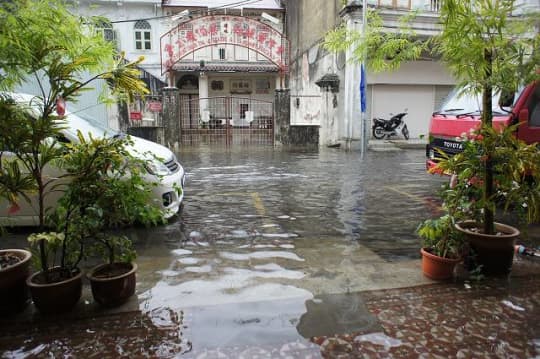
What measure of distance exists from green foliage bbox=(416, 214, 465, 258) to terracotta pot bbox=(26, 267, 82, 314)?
3.01 metres

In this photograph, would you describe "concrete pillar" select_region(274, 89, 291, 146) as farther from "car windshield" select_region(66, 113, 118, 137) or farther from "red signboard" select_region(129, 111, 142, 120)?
"car windshield" select_region(66, 113, 118, 137)

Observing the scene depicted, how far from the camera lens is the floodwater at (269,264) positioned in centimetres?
292

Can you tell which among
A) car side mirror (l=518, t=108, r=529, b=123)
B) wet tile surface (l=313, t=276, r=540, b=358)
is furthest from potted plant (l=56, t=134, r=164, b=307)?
car side mirror (l=518, t=108, r=529, b=123)

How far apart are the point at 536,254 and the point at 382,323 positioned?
2.39m

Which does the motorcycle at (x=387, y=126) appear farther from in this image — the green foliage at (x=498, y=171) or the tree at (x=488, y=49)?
the green foliage at (x=498, y=171)

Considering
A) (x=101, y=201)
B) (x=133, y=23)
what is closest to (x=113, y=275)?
(x=101, y=201)

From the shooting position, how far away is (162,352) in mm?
2719

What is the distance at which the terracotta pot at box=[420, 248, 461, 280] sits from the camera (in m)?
3.70

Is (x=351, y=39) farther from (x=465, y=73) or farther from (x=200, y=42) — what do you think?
(x=200, y=42)

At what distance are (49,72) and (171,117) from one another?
1395 cm

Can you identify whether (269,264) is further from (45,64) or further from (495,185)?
(45,64)

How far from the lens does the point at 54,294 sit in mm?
3113

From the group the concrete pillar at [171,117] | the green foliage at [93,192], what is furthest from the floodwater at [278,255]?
the concrete pillar at [171,117]

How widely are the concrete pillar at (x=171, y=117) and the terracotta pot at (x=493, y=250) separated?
14.1m
